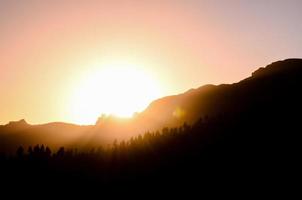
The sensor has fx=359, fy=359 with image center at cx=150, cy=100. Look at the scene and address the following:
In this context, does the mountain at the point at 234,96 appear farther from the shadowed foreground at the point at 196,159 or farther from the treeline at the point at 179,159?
the treeline at the point at 179,159

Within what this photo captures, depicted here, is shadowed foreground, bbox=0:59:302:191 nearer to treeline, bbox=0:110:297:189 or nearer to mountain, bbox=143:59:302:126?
treeline, bbox=0:110:297:189

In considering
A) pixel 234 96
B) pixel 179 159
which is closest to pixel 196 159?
pixel 179 159

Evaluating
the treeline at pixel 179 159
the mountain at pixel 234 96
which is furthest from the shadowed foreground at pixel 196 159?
the mountain at pixel 234 96

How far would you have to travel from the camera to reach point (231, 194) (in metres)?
79.8

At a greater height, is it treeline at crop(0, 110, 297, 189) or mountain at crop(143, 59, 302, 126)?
mountain at crop(143, 59, 302, 126)

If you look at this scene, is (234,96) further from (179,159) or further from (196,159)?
(196,159)

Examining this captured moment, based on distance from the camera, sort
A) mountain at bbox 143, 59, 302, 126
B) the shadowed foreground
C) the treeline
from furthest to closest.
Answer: mountain at bbox 143, 59, 302, 126 → the treeline → the shadowed foreground

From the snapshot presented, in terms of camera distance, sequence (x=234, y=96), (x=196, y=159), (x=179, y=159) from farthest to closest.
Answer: (x=234, y=96)
(x=179, y=159)
(x=196, y=159)

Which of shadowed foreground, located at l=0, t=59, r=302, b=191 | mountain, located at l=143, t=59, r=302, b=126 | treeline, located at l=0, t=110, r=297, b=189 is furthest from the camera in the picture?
mountain, located at l=143, t=59, r=302, b=126

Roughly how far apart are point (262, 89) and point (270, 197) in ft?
328

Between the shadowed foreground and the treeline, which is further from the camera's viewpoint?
the treeline

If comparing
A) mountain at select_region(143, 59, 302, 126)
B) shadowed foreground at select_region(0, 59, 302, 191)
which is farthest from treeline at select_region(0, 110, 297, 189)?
mountain at select_region(143, 59, 302, 126)

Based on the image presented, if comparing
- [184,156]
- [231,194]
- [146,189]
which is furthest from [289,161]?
[146,189]

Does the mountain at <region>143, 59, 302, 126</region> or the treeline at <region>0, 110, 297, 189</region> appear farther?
the mountain at <region>143, 59, 302, 126</region>
